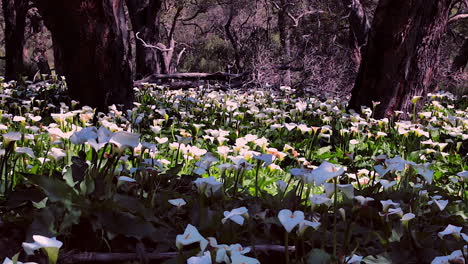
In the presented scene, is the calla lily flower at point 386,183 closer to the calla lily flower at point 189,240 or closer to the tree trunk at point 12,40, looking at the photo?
the calla lily flower at point 189,240

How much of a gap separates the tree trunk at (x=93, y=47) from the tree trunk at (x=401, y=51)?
2919 millimetres

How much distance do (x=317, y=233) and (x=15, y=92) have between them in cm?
575

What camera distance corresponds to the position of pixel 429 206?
91.7 inches

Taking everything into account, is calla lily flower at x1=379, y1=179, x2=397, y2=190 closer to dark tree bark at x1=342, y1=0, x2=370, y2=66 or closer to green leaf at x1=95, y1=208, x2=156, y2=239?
green leaf at x1=95, y1=208, x2=156, y2=239

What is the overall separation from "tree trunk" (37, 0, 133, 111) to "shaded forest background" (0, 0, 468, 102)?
3549mm

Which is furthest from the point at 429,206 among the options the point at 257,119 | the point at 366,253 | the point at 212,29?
the point at 212,29

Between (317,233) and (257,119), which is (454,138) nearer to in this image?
(257,119)

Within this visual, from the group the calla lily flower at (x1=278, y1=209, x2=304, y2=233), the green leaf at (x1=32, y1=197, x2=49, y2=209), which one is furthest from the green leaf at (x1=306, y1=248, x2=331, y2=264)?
the green leaf at (x1=32, y1=197, x2=49, y2=209)

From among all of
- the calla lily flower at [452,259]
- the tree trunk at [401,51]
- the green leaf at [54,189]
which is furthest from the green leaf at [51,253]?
the tree trunk at [401,51]

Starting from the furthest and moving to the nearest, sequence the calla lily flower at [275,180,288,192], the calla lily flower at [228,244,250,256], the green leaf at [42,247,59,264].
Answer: the calla lily flower at [275,180,288,192], the calla lily flower at [228,244,250,256], the green leaf at [42,247,59,264]

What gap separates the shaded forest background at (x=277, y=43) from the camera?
29.5 feet

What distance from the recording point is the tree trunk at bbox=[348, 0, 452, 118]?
5.52 metres

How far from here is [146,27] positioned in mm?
14312

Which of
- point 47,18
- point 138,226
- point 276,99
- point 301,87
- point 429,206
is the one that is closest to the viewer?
point 138,226
